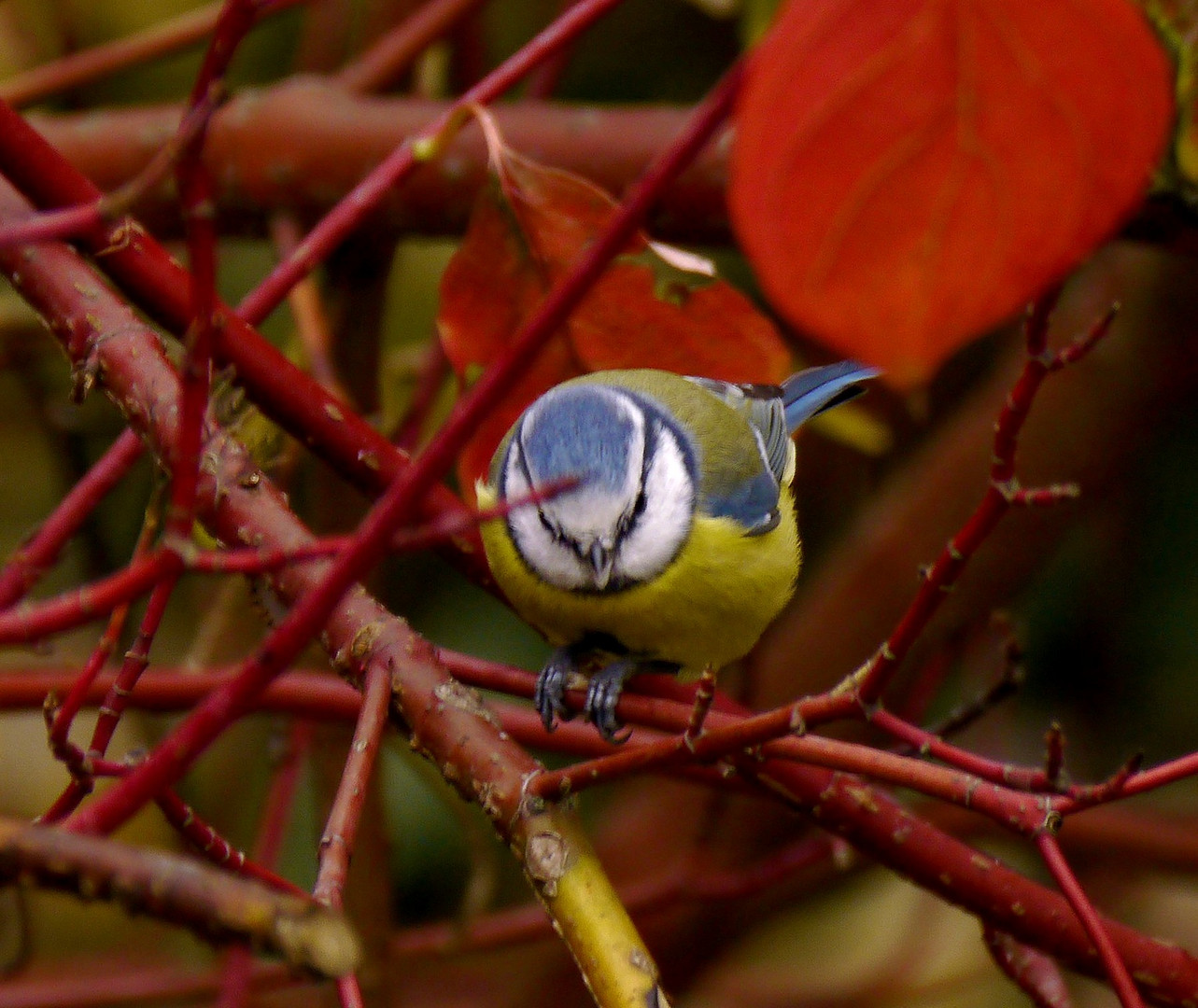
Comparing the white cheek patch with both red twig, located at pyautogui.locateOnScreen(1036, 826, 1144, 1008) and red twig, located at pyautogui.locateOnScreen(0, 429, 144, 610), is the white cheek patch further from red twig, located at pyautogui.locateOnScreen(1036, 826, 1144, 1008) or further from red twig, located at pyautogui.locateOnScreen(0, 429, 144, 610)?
red twig, located at pyautogui.locateOnScreen(1036, 826, 1144, 1008)

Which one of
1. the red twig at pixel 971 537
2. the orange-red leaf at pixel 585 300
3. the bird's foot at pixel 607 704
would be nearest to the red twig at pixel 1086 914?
the red twig at pixel 971 537

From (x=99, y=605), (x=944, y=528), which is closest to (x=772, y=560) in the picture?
(x=944, y=528)

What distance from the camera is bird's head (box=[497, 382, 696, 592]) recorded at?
0.92m

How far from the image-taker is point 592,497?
36.3 inches

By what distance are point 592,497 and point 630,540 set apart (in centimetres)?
5

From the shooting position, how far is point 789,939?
5.55 ft

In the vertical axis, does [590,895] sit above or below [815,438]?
below

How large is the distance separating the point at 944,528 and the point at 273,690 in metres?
0.81

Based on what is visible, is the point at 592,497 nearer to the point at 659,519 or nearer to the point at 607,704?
the point at 659,519

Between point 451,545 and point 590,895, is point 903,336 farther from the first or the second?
point 451,545

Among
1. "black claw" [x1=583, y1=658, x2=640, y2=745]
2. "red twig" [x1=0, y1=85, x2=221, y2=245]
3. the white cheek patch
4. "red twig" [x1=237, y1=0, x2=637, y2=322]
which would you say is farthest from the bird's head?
"red twig" [x1=0, y1=85, x2=221, y2=245]

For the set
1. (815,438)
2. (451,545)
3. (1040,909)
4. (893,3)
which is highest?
(815,438)

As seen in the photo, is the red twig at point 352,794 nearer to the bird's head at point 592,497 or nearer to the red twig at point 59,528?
the red twig at point 59,528

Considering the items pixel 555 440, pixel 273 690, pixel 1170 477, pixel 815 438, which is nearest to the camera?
pixel 273 690
